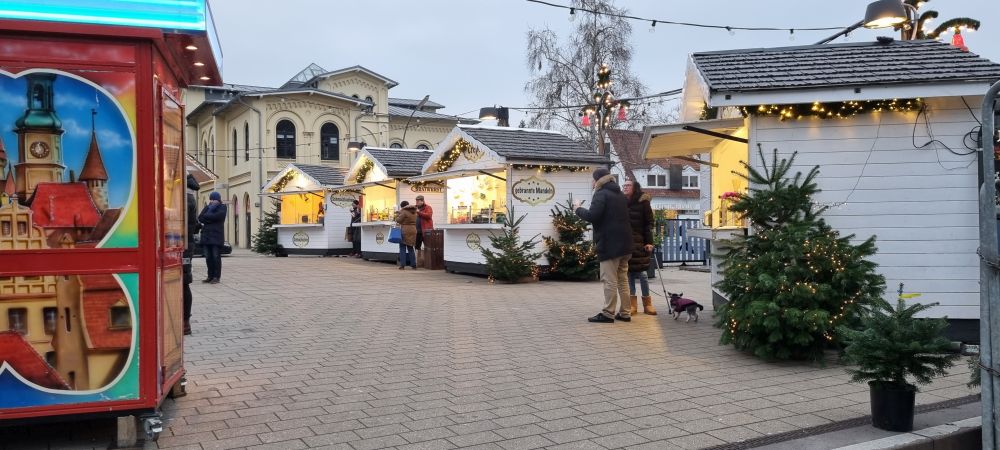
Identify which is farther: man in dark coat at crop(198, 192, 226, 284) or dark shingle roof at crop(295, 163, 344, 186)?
dark shingle roof at crop(295, 163, 344, 186)

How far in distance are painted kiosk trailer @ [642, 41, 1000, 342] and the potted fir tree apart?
3.30 m

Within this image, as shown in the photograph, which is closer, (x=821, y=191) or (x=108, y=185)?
(x=108, y=185)

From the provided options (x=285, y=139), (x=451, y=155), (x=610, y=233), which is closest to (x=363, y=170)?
(x=451, y=155)

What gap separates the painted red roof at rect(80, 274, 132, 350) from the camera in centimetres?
439

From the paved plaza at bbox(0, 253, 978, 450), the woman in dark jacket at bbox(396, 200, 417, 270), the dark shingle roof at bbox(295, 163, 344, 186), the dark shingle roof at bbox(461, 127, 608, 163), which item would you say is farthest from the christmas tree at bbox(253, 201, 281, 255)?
the paved plaza at bbox(0, 253, 978, 450)

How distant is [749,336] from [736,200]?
1.49 meters

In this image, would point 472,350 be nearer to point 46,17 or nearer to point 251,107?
point 46,17

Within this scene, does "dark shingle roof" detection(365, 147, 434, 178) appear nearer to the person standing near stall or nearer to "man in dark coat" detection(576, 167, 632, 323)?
the person standing near stall

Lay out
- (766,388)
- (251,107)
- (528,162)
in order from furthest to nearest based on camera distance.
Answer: (251,107) < (528,162) < (766,388)

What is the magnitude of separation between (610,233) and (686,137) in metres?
1.89

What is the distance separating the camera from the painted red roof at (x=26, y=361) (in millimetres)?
4262

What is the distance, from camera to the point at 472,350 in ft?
25.3

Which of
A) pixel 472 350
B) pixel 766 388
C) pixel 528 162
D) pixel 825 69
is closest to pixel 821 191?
pixel 825 69

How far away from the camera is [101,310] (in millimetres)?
4434
